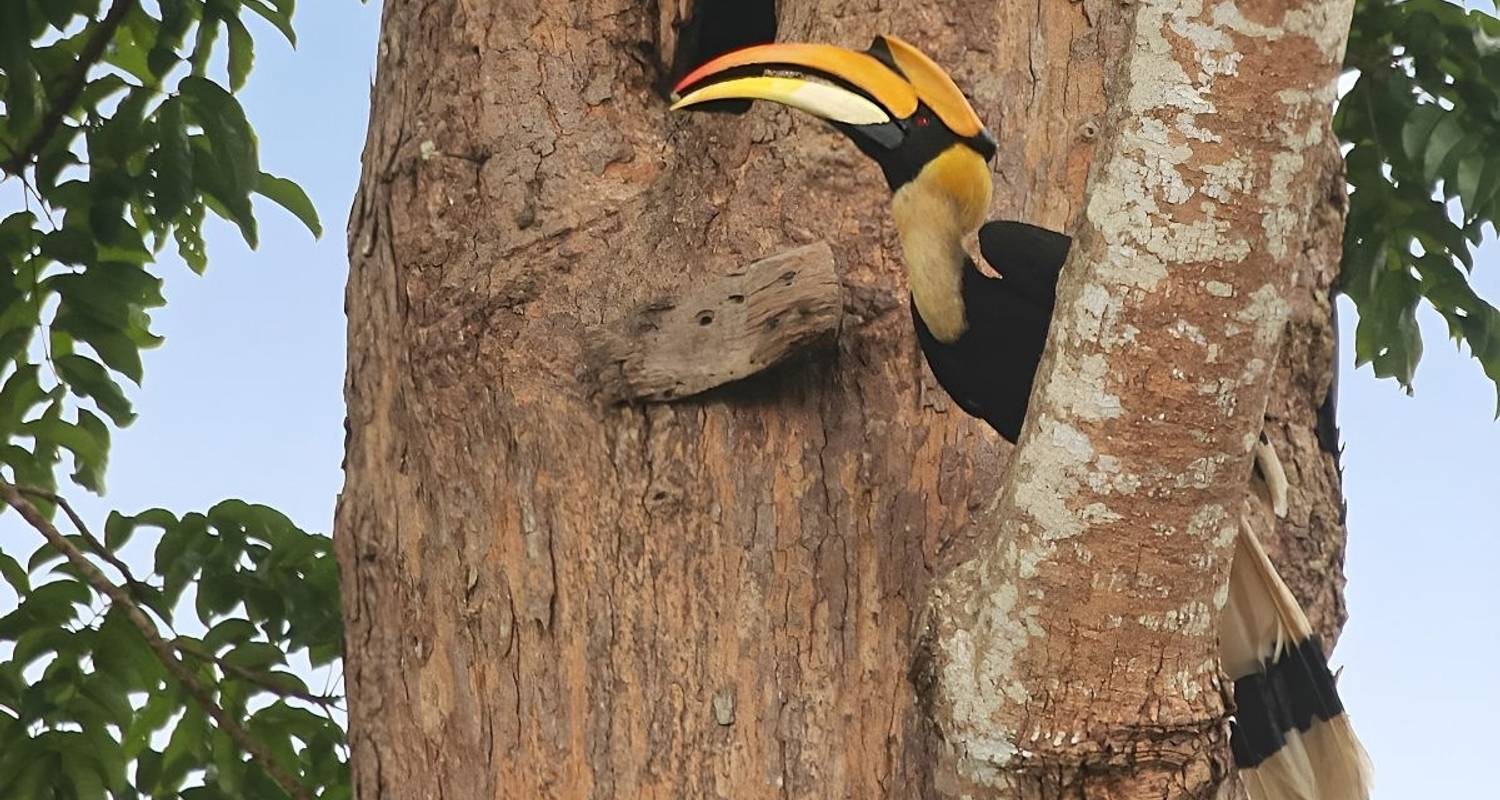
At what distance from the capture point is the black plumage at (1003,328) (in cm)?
187

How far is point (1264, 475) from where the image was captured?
1965 millimetres

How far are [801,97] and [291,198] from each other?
1.00m

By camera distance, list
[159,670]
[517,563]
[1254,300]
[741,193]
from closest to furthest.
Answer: [1254,300]
[517,563]
[741,193]
[159,670]

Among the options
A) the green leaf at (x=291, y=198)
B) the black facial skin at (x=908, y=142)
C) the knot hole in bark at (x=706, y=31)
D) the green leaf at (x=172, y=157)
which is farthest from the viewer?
the green leaf at (x=291, y=198)

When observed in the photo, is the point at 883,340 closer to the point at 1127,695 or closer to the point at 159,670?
the point at 1127,695

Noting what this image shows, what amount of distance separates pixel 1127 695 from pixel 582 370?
2.48 feet

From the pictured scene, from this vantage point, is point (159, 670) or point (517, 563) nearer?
point (517, 563)

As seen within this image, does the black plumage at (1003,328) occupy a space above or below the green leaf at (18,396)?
below

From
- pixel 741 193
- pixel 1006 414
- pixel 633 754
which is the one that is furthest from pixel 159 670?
pixel 1006 414

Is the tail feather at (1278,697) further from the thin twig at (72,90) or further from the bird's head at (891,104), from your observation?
the thin twig at (72,90)

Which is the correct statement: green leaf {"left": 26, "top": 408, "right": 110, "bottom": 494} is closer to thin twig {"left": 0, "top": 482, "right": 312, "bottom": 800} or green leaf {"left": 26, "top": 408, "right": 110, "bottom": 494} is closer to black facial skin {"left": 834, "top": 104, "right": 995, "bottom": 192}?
thin twig {"left": 0, "top": 482, "right": 312, "bottom": 800}

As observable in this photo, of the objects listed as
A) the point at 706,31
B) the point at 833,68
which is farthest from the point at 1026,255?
the point at 706,31

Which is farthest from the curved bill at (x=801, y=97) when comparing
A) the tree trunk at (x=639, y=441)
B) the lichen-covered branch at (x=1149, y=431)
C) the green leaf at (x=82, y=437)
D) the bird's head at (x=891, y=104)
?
the green leaf at (x=82, y=437)

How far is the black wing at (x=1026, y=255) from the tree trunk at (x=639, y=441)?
12 centimetres
